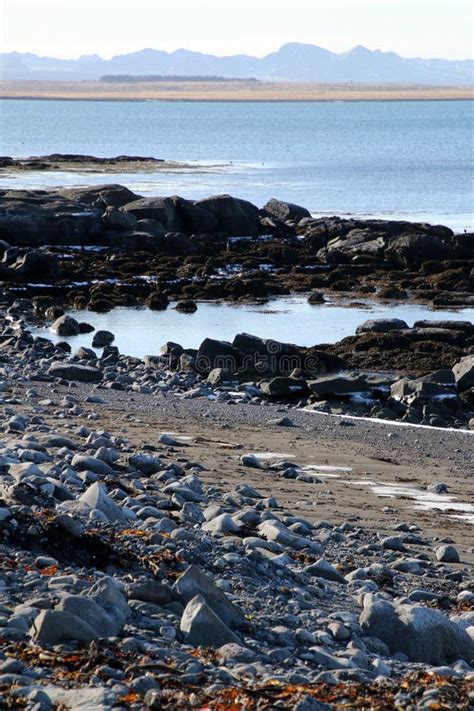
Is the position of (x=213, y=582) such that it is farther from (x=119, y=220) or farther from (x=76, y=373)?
(x=119, y=220)

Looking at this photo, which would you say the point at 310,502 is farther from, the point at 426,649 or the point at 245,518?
the point at 426,649

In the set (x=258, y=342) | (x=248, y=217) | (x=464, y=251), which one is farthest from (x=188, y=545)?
(x=248, y=217)

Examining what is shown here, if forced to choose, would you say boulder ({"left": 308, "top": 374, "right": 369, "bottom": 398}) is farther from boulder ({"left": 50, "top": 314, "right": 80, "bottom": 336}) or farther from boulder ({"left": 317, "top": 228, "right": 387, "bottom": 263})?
boulder ({"left": 317, "top": 228, "right": 387, "bottom": 263})

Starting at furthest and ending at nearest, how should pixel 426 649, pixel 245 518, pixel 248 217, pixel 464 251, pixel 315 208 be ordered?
1. pixel 315 208
2. pixel 248 217
3. pixel 464 251
4. pixel 245 518
5. pixel 426 649

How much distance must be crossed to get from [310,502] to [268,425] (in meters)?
3.89

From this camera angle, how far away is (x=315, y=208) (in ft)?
140

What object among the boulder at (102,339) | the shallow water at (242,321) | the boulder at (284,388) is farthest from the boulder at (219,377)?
the boulder at (102,339)

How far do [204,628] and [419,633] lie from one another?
987mm

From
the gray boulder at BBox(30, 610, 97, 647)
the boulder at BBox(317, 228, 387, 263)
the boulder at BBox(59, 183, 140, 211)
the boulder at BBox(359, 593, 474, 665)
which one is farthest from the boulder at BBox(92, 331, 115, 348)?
the boulder at BBox(59, 183, 140, 211)

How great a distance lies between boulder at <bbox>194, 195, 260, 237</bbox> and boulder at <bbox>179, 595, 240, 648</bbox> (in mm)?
29035

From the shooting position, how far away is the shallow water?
63.3ft

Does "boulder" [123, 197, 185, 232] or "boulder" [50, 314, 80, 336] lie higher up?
"boulder" [123, 197, 185, 232]

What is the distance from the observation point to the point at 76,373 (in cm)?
1417

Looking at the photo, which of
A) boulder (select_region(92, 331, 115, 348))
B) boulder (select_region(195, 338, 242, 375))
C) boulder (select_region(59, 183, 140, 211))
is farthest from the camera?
boulder (select_region(59, 183, 140, 211))
